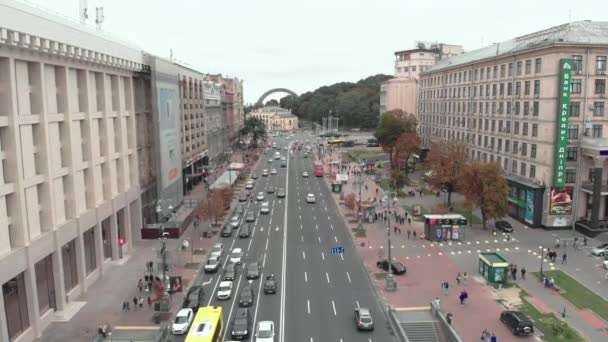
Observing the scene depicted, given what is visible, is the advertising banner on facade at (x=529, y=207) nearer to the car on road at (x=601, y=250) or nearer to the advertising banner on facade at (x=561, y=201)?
the advertising banner on facade at (x=561, y=201)

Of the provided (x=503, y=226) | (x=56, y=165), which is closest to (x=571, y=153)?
(x=503, y=226)

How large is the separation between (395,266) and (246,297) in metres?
16.0

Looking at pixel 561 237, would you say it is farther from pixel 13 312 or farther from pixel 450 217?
pixel 13 312

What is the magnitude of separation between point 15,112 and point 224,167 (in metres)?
94.8

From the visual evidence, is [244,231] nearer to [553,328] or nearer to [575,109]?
[553,328]

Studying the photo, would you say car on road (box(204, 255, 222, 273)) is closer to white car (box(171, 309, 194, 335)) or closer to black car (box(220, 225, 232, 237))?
black car (box(220, 225, 232, 237))

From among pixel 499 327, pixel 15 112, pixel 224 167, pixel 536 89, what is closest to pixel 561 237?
pixel 536 89

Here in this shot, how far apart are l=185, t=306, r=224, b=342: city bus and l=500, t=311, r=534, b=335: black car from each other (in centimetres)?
2101

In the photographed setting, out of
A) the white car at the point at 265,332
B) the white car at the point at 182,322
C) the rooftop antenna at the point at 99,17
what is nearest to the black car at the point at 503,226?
the white car at the point at 265,332

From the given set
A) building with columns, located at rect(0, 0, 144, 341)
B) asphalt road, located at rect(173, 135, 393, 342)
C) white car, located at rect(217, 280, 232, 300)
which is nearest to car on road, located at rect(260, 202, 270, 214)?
asphalt road, located at rect(173, 135, 393, 342)

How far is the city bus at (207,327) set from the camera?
31797 millimetres

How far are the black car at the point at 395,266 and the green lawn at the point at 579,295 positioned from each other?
42.4 ft

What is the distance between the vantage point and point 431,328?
37812mm

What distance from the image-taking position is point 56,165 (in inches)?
1702
